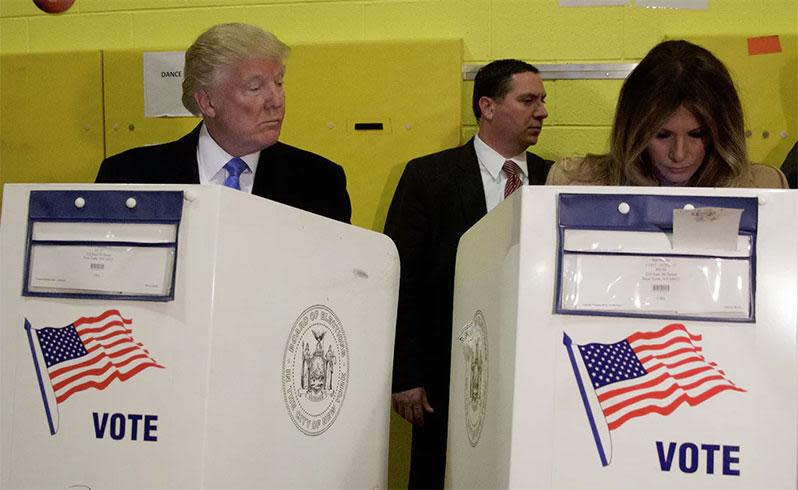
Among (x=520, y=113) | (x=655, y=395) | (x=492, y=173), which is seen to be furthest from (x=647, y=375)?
(x=520, y=113)

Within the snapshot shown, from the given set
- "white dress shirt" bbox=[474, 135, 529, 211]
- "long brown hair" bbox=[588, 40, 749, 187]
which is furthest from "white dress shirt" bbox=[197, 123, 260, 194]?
"white dress shirt" bbox=[474, 135, 529, 211]

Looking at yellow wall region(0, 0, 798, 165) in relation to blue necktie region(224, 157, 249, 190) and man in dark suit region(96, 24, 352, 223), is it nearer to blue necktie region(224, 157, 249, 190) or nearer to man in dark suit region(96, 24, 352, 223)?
man in dark suit region(96, 24, 352, 223)

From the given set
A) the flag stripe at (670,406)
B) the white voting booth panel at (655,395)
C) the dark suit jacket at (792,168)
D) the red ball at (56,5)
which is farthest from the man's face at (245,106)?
the red ball at (56,5)

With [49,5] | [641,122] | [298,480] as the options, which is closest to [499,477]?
[298,480]

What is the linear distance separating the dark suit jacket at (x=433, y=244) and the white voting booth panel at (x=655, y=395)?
1380 mm

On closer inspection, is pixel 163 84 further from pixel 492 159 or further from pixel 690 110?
pixel 690 110

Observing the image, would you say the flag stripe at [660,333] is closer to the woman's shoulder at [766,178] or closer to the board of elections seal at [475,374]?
the board of elections seal at [475,374]

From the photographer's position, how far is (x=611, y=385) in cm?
93

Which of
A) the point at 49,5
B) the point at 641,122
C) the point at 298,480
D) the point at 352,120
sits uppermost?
the point at 49,5

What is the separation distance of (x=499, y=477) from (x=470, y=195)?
1549 mm

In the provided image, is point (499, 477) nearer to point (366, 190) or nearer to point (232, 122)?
point (232, 122)

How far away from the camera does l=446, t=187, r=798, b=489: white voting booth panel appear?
36.4 inches

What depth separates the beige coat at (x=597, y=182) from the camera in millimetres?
1379

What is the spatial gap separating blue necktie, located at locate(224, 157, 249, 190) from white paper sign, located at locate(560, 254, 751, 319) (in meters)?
0.97
